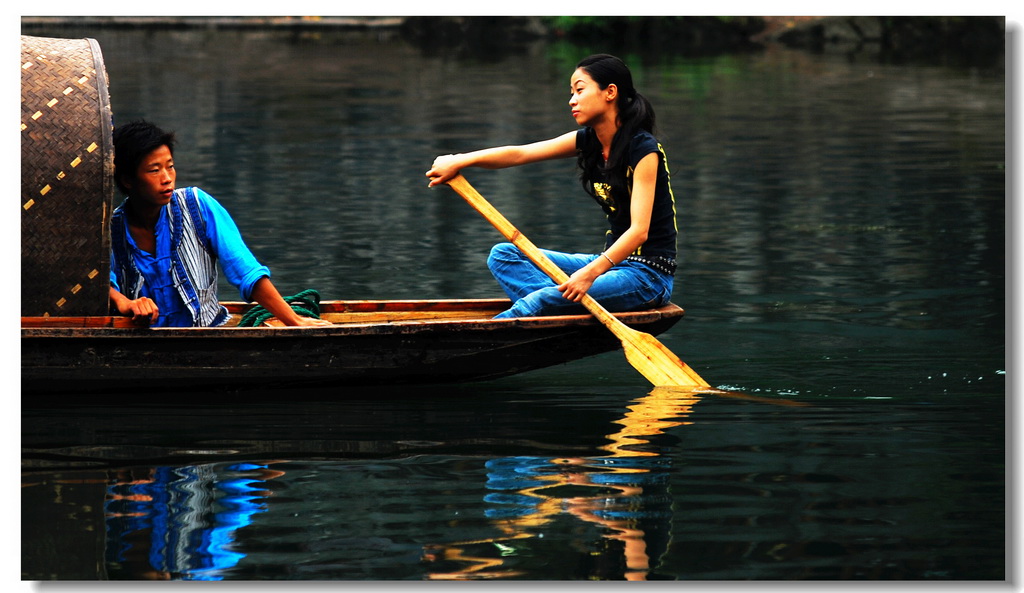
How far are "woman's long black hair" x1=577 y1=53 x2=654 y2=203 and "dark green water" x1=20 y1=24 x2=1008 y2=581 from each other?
994mm

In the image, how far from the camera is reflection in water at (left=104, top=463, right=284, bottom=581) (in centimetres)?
426

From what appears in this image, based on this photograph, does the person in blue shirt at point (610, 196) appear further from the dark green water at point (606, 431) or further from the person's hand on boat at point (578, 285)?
the dark green water at point (606, 431)

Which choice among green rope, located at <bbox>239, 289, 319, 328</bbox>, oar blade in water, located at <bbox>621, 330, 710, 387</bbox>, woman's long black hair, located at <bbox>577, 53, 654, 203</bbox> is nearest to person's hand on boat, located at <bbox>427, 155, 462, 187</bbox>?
woman's long black hair, located at <bbox>577, 53, 654, 203</bbox>

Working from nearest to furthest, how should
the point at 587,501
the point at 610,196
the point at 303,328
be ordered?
the point at 587,501 → the point at 303,328 → the point at 610,196

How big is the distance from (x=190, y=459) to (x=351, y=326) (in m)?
0.91

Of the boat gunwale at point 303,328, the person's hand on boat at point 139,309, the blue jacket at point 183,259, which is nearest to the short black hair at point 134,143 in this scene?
the blue jacket at point 183,259

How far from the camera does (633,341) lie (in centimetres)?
613

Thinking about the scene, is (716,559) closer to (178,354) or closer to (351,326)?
(351,326)

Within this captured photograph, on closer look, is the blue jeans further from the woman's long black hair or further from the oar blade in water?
the woman's long black hair

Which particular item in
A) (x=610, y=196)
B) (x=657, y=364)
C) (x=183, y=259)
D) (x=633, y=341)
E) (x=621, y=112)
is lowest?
(x=657, y=364)

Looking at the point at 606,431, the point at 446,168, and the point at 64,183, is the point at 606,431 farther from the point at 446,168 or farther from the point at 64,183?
the point at 64,183

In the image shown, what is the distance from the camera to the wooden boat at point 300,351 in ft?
19.2

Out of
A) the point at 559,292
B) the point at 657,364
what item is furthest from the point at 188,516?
the point at 657,364

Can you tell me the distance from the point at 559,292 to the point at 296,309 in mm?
1227
